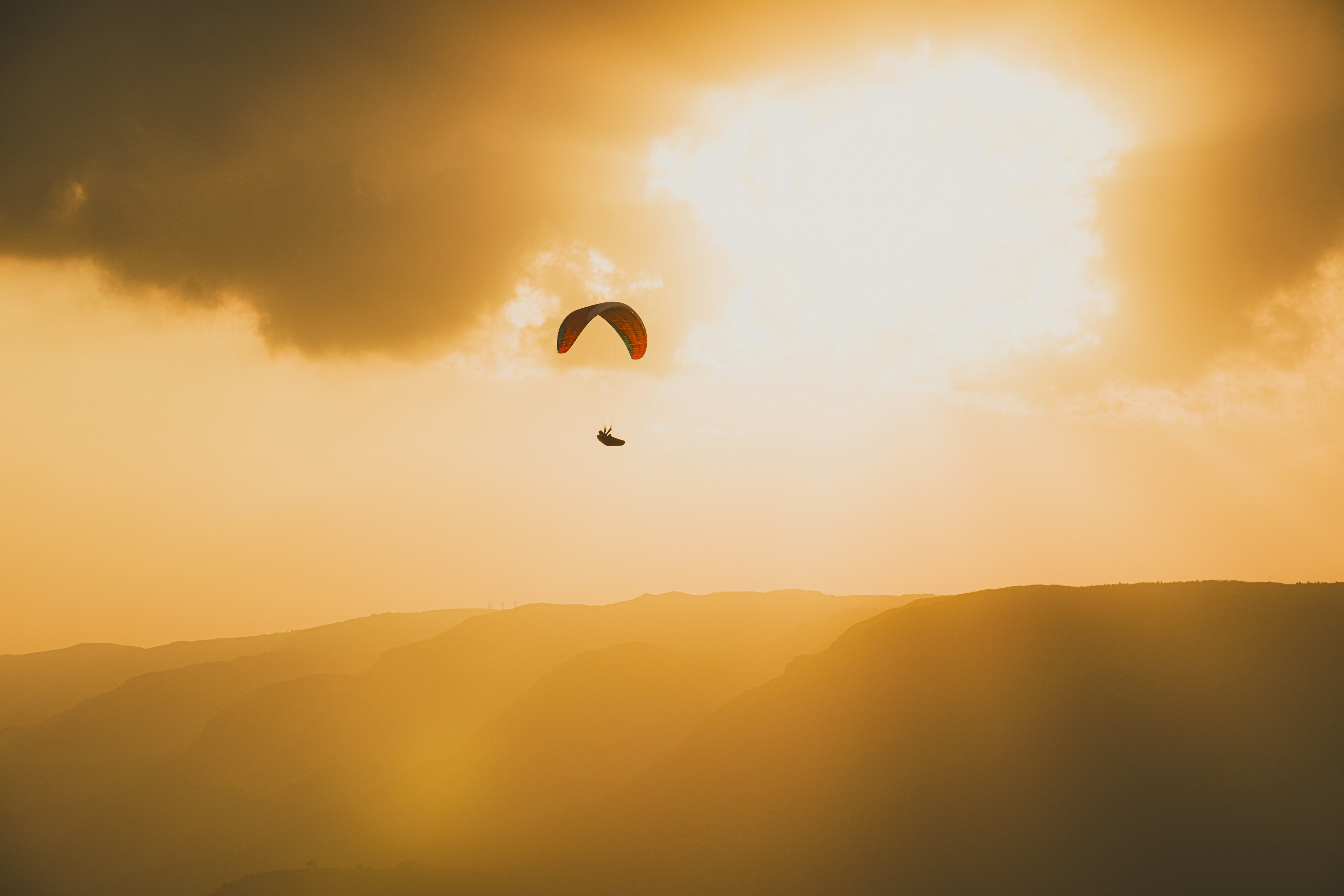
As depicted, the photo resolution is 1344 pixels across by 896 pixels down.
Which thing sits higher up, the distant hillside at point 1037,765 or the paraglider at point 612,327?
the paraglider at point 612,327

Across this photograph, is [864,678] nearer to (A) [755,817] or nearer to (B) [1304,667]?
(A) [755,817]

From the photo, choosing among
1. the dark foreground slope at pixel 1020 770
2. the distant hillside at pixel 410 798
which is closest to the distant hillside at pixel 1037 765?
the dark foreground slope at pixel 1020 770

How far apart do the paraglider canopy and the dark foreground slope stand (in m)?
58.7

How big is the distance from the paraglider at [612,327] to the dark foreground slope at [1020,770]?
58.0 m

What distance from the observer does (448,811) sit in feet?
459

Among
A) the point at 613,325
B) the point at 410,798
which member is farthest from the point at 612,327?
the point at 410,798

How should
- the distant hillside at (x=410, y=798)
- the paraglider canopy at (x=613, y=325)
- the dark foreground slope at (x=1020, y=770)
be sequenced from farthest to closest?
the distant hillside at (x=410, y=798)
the dark foreground slope at (x=1020, y=770)
the paraglider canopy at (x=613, y=325)

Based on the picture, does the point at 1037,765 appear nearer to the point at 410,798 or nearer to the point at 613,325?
the point at 613,325

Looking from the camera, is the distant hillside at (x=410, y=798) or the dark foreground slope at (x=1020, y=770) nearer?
the dark foreground slope at (x=1020, y=770)

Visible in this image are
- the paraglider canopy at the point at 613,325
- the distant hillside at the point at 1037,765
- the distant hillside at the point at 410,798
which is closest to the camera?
the paraglider canopy at the point at 613,325

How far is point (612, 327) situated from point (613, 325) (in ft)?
1.22

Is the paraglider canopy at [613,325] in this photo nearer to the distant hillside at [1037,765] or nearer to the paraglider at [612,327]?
the paraglider at [612,327]

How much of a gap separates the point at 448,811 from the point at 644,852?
79.3m

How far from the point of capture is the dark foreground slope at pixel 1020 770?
5356 centimetres
